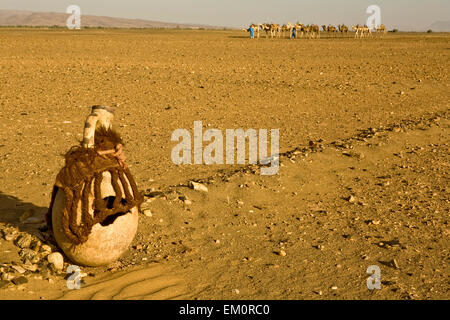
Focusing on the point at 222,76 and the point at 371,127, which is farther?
the point at 222,76

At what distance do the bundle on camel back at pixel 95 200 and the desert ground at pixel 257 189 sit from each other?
0.30 metres

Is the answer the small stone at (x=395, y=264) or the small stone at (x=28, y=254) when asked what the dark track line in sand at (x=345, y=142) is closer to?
the small stone at (x=28, y=254)

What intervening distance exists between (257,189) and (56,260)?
3.23m

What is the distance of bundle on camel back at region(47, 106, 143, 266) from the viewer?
4836 millimetres

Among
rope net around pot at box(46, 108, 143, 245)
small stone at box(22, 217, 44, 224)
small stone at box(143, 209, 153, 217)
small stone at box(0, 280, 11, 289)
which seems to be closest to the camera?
small stone at box(0, 280, 11, 289)

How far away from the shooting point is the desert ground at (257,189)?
5043mm

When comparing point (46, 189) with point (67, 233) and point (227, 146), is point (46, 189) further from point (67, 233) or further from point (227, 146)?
point (227, 146)

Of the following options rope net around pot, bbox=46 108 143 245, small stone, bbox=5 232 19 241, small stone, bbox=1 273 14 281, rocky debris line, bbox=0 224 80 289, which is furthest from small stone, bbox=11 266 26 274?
small stone, bbox=5 232 19 241

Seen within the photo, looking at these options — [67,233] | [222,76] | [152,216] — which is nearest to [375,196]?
[152,216]

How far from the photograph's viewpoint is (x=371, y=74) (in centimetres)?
1889

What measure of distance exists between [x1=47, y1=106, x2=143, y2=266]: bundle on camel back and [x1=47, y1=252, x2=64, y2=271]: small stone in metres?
0.10

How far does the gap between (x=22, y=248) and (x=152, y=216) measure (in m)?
1.63

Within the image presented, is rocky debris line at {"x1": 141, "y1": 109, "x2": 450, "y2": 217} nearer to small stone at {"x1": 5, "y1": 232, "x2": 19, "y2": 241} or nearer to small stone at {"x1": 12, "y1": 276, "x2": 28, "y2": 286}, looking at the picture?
small stone at {"x1": 5, "y1": 232, "x2": 19, "y2": 241}
